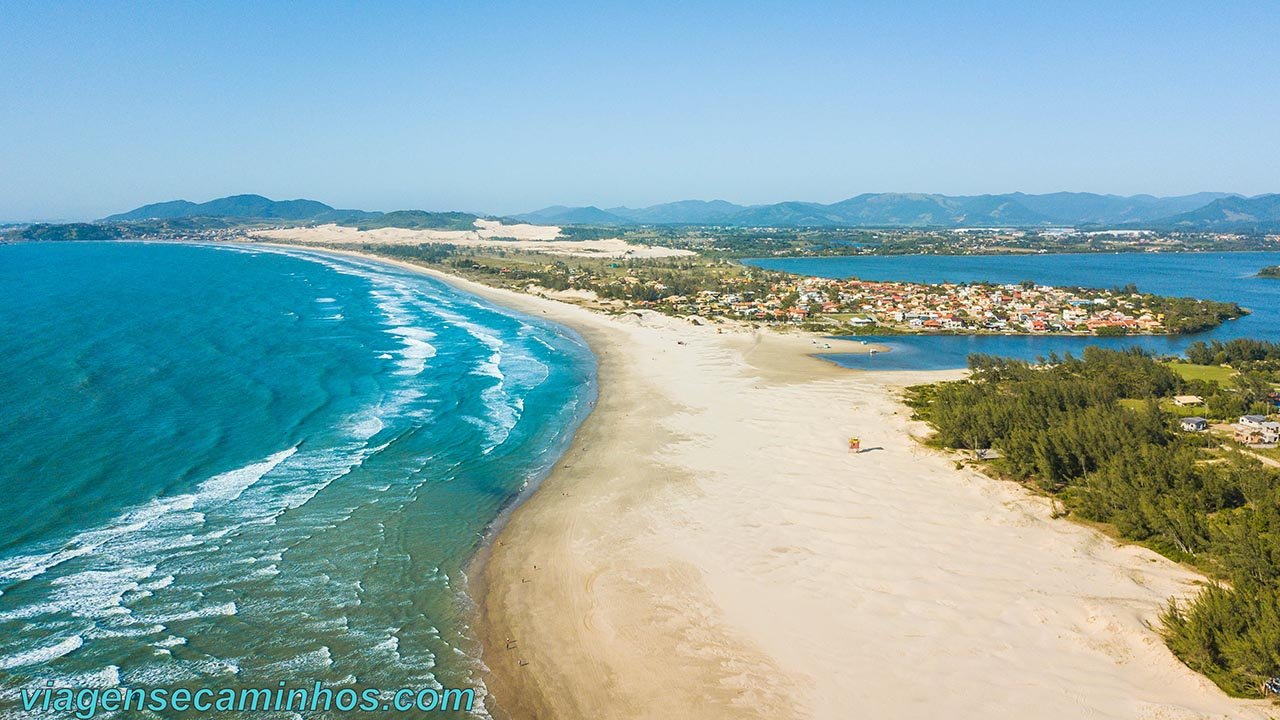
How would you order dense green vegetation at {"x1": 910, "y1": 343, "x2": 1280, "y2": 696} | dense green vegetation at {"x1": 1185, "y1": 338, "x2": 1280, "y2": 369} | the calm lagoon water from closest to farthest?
dense green vegetation at {"x1": 910, "y1": 343, "x2": 1280, "y2": 696} → dense green vegetation at {"x1": 1185, "y1": 338, "x2": 1280, "y2": 369} → the calm lagoon water

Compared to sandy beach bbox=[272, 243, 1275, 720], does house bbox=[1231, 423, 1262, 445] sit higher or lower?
higher

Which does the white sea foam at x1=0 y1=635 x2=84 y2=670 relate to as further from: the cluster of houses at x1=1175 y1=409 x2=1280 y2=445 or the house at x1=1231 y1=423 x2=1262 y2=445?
the house at x1=1231 y1=423 x2=1262 y2=445

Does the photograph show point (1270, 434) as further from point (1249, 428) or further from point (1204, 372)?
point (1204, 372)

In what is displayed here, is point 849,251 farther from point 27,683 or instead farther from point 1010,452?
point 27,683

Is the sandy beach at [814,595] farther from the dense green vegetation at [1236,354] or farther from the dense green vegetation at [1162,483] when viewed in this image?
the dense green vegetation at [1236,354]

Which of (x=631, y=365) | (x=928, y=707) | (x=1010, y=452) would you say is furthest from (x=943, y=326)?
(x=928, y=707)

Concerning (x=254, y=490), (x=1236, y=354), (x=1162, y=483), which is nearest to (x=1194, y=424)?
(x=1162, y=483)

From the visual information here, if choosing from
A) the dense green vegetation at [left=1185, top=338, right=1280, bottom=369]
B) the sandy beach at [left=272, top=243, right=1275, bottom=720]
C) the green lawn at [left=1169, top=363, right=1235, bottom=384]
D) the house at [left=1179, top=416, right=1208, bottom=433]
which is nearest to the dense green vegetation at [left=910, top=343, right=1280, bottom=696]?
the sandy beach at [left=272, top=243, right=1275, bottom=720]
